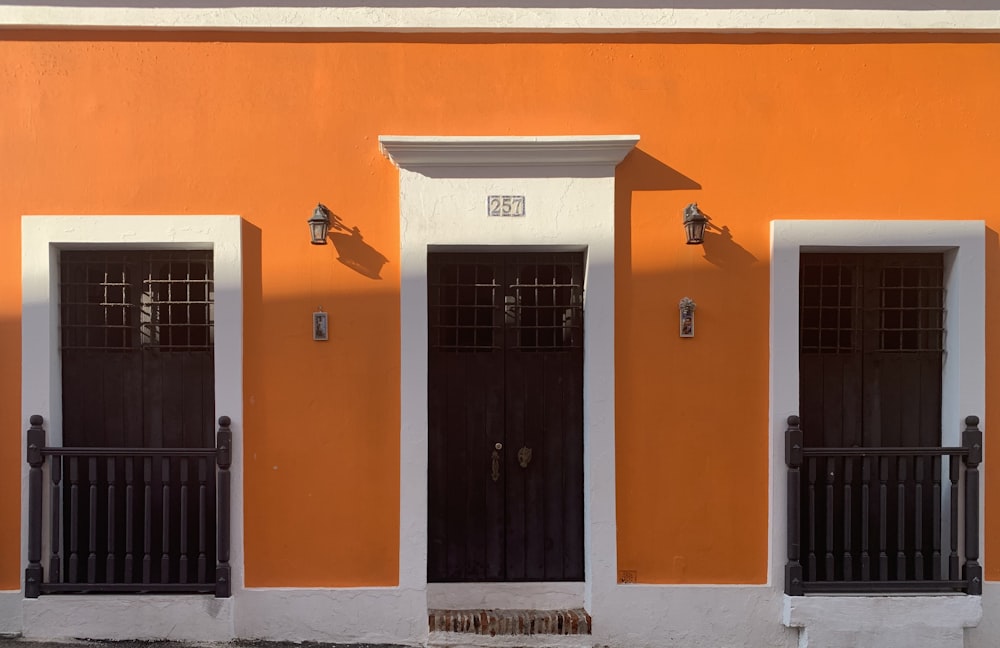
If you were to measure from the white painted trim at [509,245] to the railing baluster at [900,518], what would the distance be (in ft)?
5.93

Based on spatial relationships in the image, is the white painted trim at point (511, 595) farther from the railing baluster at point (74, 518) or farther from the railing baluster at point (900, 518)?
the railing baluster at point (74, 518)

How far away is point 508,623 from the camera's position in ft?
14.1

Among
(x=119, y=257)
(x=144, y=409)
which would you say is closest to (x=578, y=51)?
(x=119, y=257)

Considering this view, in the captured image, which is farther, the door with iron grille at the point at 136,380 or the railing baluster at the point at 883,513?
the door with iron grille at the point at 136,380

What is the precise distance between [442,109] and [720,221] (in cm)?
191

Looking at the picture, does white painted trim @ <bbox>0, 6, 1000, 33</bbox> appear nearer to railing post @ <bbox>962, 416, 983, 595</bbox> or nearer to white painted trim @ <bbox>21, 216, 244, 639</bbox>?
white painted trim @ <bbox>21, 216, 244, 639</bbox>

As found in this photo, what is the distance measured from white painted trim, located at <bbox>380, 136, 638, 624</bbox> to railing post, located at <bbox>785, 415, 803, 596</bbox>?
3.57ft

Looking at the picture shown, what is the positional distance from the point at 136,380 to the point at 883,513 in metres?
4.87

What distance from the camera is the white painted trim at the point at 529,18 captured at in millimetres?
4277

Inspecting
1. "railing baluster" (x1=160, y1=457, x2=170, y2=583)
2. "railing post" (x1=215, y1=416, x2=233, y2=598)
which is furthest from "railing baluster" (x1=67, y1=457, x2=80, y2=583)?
"railing post" (x1=215, y1=416, x2=233, y2=598)

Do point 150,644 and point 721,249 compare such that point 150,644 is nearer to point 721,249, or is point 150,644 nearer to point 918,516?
point 721,249

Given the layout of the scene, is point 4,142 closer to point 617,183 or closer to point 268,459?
point 268,459

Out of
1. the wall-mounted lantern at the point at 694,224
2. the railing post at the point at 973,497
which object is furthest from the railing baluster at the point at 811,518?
the wall-mounted lantern at the point at 694,224

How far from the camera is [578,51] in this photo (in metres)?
4.34
